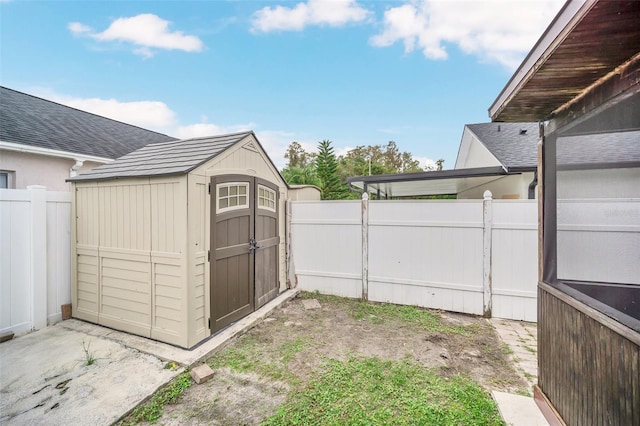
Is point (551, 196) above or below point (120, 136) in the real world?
below

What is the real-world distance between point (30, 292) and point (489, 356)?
18.9ft

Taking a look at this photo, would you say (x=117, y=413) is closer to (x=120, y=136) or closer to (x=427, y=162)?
(x=120, y=136)

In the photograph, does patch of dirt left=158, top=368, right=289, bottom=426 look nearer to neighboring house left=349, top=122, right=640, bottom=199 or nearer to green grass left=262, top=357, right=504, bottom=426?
green grass left=262, top=357, right=504, bottom=426

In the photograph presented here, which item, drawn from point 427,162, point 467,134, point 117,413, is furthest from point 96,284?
point 427,162

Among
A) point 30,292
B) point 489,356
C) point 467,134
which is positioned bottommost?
point 489,356

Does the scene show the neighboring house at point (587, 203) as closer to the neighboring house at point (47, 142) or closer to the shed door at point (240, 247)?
the shed door at point (240, 247)

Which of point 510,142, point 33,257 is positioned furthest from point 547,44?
point 510,142

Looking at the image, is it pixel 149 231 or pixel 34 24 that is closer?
pixel 149 231

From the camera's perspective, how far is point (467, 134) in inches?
392

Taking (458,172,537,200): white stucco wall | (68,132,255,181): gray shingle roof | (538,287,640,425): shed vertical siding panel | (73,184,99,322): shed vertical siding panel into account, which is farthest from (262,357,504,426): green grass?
(458,172,537,200): white stucco wall

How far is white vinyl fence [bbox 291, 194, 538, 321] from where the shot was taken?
396 centimetres

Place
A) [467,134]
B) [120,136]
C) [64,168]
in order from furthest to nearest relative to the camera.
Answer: [467,134], [120,136], [64,168]

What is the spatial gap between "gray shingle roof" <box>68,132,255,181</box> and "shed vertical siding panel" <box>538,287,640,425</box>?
355 centimetres

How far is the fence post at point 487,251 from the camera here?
13.3 feet
